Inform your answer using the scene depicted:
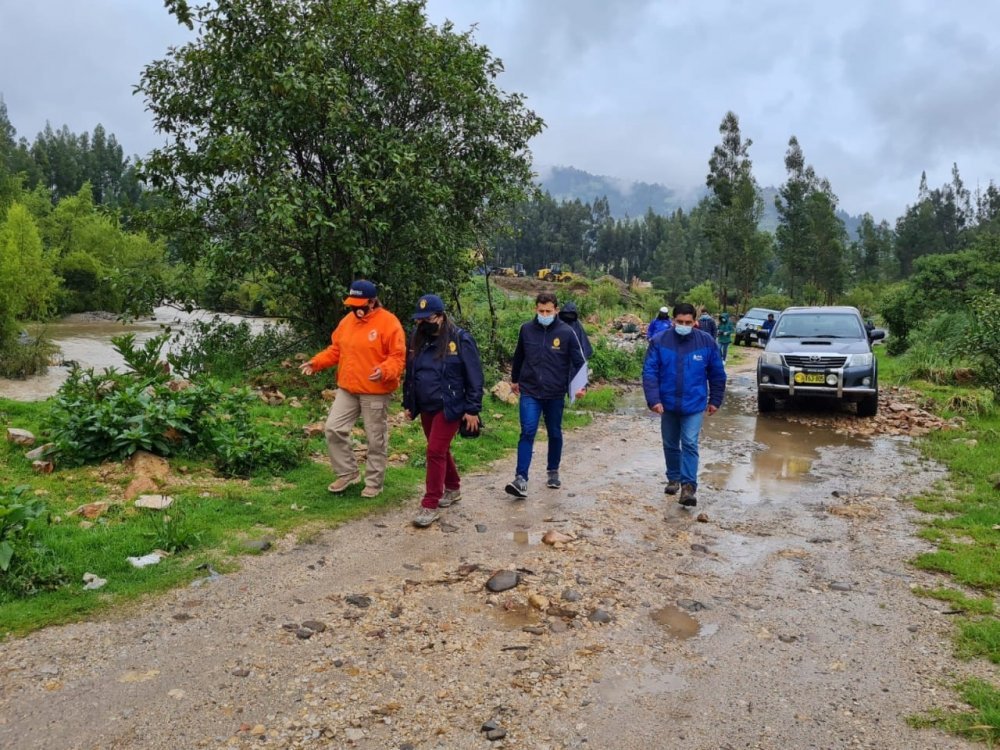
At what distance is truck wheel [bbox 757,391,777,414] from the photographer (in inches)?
458

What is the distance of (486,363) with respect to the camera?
500 inches

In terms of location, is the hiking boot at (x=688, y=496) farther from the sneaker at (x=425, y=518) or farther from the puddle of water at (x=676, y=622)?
the sneaker at (x=425, y=518)

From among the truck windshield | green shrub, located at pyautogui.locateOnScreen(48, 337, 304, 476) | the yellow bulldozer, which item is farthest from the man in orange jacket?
the yellow bulldozer

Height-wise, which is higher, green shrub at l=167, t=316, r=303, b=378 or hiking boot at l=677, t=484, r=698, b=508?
green shrub at l=167, t=316, r=303, b=378

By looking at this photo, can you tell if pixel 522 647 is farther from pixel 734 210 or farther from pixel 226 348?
pixel 734 210

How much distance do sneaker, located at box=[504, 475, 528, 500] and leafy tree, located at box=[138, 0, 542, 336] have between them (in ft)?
12.9

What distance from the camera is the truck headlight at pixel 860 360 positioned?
34.3 feet

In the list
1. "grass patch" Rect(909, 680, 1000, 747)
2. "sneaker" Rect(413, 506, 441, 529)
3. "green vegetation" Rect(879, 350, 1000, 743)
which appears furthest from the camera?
"sneaker" Rect(413, 506, 441, 529)

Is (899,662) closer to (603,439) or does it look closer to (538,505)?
(538,505)

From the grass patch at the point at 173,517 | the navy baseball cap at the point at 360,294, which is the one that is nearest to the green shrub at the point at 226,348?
the grass patch at the point at 173,517

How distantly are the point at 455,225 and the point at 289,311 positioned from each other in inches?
120

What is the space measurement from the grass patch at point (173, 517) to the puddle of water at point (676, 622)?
2.58 meters

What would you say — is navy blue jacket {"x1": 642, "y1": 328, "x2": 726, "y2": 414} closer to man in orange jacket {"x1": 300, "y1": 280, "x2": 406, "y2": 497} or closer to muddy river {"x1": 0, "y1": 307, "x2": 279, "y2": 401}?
man in orange jacket {"x1": 300, "y1": 280, "x2": 406, "y2": 497}

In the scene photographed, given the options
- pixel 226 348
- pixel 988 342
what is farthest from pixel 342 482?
pixel 988 342
